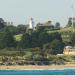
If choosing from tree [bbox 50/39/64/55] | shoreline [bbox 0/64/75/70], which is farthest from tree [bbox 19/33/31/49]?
shoreline [bbox 0/64/75/70]

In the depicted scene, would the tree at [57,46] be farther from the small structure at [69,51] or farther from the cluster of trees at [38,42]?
the small structure at [69,51]

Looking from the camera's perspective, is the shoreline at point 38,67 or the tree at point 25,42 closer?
the shoreline at point 38,67

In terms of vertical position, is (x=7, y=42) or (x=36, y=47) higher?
(x=7, y=42)

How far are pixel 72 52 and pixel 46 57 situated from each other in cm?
1051

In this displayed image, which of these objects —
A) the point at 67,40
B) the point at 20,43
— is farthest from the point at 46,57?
the point at 67,40

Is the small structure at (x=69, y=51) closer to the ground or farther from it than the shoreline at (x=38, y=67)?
farther from it

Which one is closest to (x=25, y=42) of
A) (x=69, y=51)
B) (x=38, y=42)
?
(x=38, y=42)

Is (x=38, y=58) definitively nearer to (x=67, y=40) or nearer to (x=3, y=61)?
(x=3, y=61)

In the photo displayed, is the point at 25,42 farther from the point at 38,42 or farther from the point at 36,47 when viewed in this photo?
the point at 38,42

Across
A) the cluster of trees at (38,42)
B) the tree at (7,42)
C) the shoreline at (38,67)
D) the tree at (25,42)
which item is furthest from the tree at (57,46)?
the shoreline at (38,67)

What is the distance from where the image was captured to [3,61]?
80.9 m

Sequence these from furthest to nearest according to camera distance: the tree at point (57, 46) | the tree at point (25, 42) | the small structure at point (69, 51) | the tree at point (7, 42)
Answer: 1. the tree at point (7, 42)
2. the tree at point (25, 42)
3. the tree at point (57, 46)
4. the small structure at point (69, 51)

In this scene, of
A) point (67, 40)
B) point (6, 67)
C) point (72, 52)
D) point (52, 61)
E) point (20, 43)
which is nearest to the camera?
point (6, 67)

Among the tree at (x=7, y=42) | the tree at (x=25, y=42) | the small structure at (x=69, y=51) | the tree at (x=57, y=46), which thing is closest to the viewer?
the small structure at (x=69, y=51)
